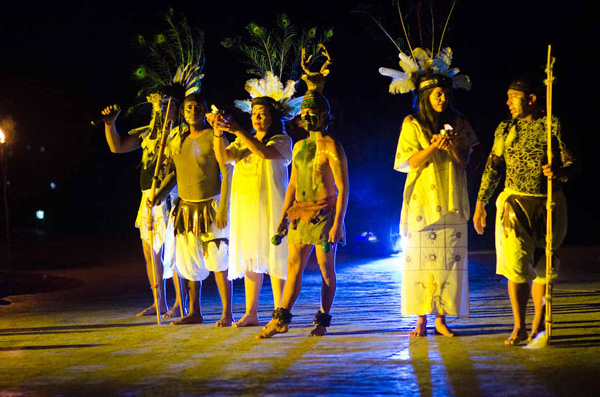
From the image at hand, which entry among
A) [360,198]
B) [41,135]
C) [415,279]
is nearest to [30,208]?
[41,135]

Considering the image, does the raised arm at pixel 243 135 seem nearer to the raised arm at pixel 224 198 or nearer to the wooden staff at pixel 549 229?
the raised arm at pixel 224 198

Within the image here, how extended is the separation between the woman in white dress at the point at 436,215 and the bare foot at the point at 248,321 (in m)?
1.43

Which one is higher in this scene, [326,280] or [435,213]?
[435,213]

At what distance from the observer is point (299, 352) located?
6.00 m

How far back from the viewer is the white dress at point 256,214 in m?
7.34

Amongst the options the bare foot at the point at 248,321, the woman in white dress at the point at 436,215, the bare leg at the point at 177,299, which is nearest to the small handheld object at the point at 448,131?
the woman in white dress at the point at 436,215

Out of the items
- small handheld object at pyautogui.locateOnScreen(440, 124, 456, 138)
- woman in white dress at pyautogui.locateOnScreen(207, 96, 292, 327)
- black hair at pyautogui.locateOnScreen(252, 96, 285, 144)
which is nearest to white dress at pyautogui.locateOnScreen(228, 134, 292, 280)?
woman in white dress at pyautogui.locateOnScreen(207, 96, 292, 327)

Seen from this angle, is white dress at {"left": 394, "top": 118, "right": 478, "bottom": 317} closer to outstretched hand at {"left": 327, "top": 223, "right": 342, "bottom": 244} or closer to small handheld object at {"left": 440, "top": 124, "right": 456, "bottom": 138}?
small handheld object at {"left": 440, "top": 124, "right": 456, "bottom": 138}

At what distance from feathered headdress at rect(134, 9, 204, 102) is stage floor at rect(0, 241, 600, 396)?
2187 mm

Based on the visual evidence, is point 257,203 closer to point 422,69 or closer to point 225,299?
point 225,299

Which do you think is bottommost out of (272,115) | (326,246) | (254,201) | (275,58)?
(326,246)

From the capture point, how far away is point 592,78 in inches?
704

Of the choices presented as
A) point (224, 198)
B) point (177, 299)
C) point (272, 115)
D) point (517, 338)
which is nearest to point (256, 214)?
point (224, 198)

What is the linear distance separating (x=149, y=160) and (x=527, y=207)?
12.4 feet
